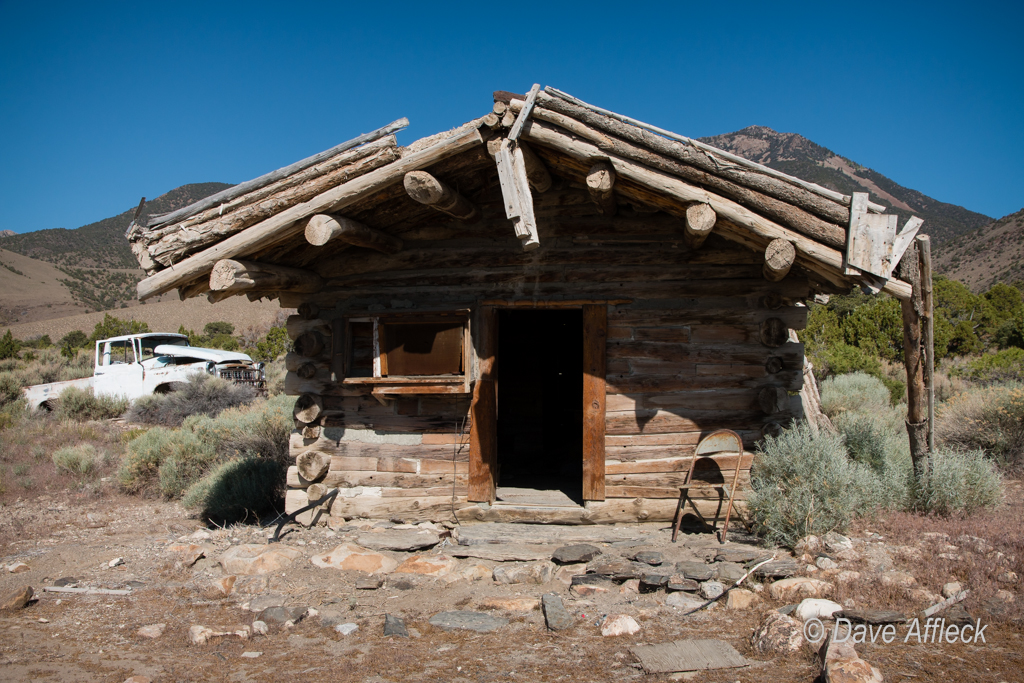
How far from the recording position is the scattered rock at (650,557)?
16.1 ft

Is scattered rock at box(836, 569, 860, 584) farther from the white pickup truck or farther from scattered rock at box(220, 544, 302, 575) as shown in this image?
the white pickup truck

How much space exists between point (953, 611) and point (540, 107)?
4357 mm

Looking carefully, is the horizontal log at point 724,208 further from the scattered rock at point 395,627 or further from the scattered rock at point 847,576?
the scattered rock at point 395,627

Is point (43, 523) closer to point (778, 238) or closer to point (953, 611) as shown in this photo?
point (778, 238)

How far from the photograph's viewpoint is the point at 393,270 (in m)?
6.29

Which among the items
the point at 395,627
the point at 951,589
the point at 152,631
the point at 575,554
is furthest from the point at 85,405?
the point at 951,589

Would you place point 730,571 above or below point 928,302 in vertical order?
below

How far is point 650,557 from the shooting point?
4.96 m

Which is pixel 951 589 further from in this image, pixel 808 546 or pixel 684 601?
pixel 684 601

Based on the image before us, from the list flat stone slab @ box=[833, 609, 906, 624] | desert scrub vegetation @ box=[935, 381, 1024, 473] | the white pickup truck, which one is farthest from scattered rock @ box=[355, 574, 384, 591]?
the white pickup truck

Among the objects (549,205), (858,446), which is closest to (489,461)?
(549,205)

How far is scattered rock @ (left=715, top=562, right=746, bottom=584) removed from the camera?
179 inches

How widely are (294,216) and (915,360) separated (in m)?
5.22

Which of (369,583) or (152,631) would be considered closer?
(152,631)
